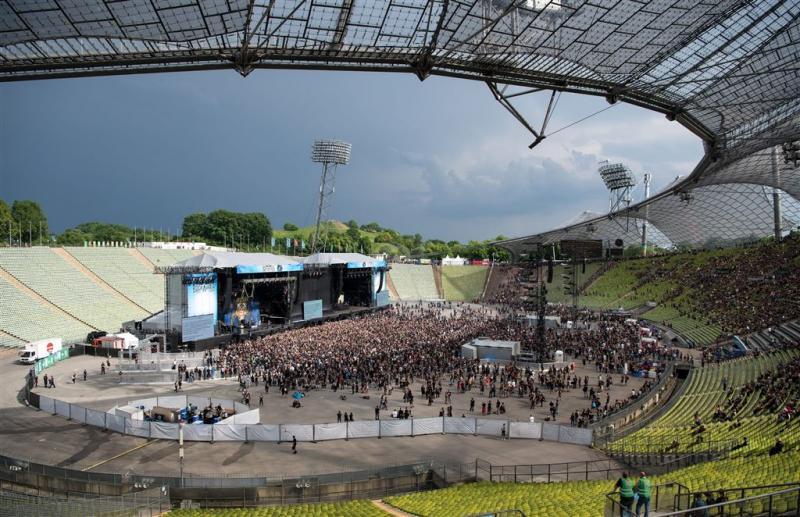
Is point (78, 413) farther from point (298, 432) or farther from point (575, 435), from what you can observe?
point (575, 435)

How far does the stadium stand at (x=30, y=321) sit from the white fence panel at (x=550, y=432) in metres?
38.5

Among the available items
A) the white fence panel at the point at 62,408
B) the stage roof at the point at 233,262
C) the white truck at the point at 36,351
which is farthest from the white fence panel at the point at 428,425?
the white truck at the point at 36,351

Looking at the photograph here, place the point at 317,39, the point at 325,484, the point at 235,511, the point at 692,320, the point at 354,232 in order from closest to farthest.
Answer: the point at 317,39
the point at 235,511
the point at 325,484
the point at 692,320
the point at 354,232

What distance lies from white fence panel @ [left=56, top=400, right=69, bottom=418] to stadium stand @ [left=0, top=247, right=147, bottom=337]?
26.6 metres

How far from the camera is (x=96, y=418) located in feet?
74.3

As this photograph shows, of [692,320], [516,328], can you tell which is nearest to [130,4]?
[516,328]

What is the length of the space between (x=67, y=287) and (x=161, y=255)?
18.9 m

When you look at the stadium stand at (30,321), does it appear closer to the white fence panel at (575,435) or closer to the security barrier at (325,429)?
the security barrier at (325,429)

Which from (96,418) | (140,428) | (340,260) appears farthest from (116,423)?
(340,260)

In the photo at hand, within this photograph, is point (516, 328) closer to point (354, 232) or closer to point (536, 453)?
point (536, 453)

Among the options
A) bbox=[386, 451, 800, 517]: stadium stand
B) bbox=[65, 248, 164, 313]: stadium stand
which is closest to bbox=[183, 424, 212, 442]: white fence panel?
bbox=[386, 451, 800, 517]: stadium stand

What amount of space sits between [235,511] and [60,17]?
38.5ft

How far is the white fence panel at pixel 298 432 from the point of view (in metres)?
21.0

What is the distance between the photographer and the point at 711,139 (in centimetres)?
2077
